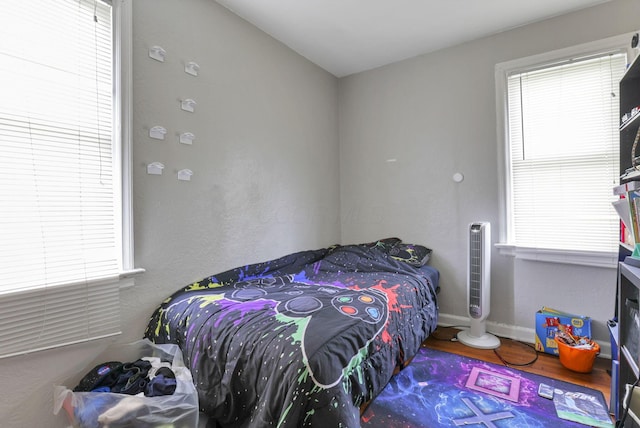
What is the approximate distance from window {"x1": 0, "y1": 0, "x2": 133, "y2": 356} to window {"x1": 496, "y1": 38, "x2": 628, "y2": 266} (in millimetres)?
2853

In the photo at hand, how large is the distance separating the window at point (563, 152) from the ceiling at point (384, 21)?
0.37 m

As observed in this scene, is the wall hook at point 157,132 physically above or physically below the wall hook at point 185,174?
above

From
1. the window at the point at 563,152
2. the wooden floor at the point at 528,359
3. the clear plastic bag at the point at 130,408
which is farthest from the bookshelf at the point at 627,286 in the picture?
the clear plastic bag at the point at 130,408

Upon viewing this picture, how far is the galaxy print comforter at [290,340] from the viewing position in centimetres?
116

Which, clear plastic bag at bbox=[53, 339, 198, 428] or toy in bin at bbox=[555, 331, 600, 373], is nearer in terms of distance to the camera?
clear plastic bag at bbox=[53, 339, 198, 428]

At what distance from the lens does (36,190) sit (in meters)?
1.40

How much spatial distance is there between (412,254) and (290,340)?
1790 millimetres

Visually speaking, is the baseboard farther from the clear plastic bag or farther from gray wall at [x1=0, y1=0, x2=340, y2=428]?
the clear plastic bag

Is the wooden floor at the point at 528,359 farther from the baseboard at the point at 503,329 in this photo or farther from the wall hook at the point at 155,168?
the wall hook at the point at 155,168

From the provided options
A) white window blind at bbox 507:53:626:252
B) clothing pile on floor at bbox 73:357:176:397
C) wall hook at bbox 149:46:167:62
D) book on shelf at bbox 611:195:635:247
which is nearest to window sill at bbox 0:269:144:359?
clothing pile on floor at bbox 73:357:176:397

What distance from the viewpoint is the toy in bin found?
197cm

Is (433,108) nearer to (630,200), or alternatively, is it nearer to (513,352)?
(630,200)

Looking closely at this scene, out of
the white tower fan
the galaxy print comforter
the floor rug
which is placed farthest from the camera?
the white tower fan

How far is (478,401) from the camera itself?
173 centimetres
